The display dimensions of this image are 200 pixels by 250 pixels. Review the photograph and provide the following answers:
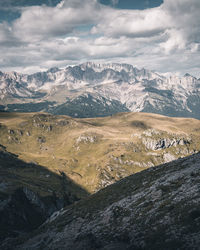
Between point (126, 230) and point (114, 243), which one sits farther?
point (126, 230)

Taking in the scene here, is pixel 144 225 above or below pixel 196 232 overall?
below

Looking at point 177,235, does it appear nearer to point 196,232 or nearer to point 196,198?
point 196,232

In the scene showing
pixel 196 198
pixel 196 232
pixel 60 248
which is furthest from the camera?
pixel 60 248

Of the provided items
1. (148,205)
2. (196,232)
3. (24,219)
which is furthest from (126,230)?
(24,219)

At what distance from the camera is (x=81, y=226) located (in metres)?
56.0

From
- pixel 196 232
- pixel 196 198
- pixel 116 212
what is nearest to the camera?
pixel 196 232

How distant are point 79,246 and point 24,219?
85443 mm

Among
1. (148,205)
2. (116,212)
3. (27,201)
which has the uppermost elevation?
(148,205)

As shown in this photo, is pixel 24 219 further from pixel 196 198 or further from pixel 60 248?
pixel 196 198

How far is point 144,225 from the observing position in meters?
40.2

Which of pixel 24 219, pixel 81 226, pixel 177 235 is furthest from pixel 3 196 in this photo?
pixel 177 235

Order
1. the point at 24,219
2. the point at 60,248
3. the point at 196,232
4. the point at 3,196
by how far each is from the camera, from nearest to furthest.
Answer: the point at 196,232, the point at 60,248, the point at 24,219, the point at 3,196

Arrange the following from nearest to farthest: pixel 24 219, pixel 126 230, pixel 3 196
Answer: pixel 126 230 < pixel 24 219 < pixel 3 196

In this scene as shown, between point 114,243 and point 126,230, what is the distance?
381cm
